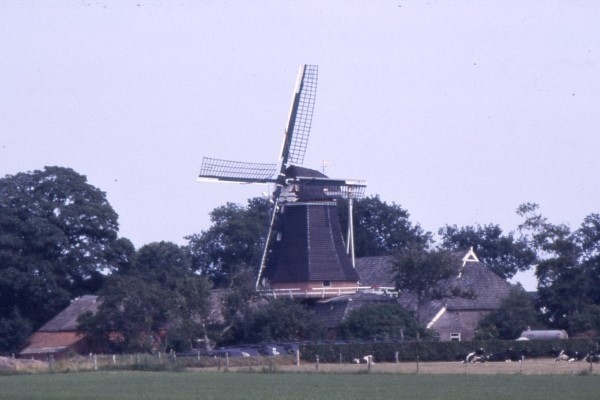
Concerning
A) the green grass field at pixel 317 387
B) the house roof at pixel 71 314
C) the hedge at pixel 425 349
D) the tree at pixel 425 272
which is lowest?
the green grass field at pixel 317 387

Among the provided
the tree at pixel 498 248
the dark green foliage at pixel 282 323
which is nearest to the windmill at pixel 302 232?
the dark green foliage at pixel 282 323

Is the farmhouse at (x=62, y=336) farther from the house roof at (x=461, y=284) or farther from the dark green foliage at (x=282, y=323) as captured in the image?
the house roof at (x=461, y=284)

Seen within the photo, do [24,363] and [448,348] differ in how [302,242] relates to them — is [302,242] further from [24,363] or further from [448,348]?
[24,363]

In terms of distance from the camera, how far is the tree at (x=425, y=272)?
63531 millimetres

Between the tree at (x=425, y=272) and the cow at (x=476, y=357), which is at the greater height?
the tree at (x=425, y=272)

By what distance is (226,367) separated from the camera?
50281 millimetres

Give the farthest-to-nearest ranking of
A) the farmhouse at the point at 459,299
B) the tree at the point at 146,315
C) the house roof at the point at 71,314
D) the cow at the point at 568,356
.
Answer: the house roof at the point at 71,314 → the farmhouse at the point at 459,299 → the tree at the point at 146,315 → the cow at the point at 568,356

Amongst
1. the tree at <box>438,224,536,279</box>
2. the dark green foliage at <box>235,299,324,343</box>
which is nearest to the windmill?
the dark green foliage at <box>235,299,324,343</box>

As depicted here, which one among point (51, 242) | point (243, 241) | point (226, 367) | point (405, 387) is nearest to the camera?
point (405, 387)

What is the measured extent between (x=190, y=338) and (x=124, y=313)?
13.4 feet

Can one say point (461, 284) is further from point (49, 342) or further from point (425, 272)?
point (49, 342)

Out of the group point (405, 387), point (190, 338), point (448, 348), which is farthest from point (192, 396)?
point (190, 338)

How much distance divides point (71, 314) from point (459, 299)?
24.4 meters

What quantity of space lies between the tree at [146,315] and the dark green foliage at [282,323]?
2953 millimetres
